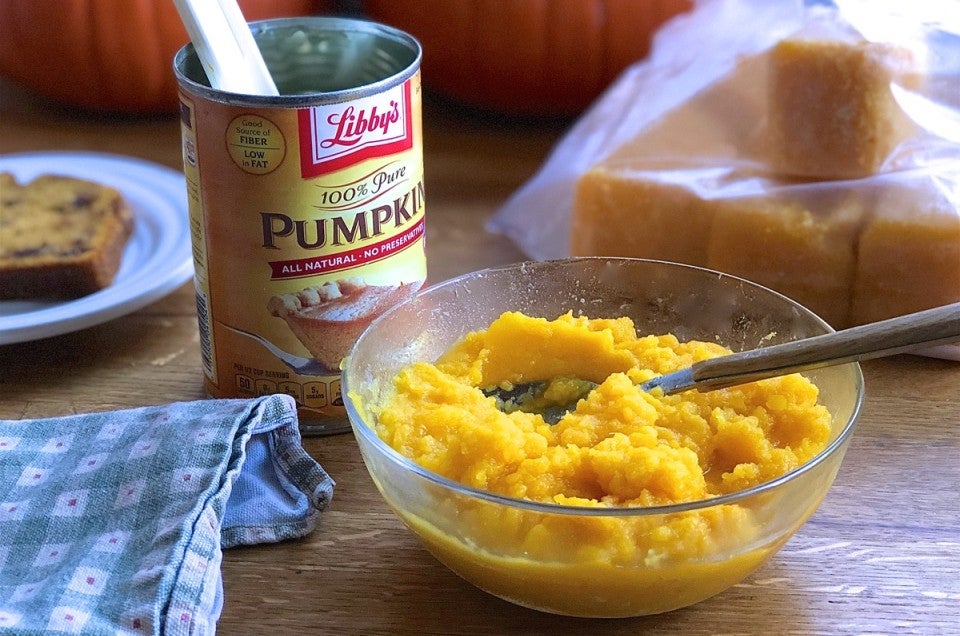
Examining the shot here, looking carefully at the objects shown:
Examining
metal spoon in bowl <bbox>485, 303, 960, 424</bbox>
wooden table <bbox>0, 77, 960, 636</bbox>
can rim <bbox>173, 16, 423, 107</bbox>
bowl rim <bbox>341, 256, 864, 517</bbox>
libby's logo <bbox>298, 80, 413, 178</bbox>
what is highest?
can rim <bbox>173, 16, 423, 107</bbox>

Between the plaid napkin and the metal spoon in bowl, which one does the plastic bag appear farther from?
the plaid napkin

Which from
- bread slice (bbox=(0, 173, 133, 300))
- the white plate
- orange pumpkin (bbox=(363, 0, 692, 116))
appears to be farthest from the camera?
orange pumpkin (bbox=(363, 0, 692, 116))

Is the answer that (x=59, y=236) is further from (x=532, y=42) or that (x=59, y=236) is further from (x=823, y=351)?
(x=823, y=351)

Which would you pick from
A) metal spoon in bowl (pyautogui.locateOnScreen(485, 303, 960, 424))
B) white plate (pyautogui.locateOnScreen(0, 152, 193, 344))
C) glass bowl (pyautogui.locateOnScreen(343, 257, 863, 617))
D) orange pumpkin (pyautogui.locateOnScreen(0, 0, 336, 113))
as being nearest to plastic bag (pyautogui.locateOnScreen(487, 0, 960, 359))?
glass bowl (pyautogui.locateOnScreen(343, 257, 863, 617))

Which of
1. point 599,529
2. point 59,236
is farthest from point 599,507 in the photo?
point 59,236

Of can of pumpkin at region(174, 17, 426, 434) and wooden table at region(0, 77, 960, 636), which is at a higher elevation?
can of pumpkin at region(174, 17, 426, 434)

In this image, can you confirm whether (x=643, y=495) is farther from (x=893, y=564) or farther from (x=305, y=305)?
(x=305, y=305)

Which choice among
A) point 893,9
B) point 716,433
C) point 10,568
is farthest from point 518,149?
point 10,568
